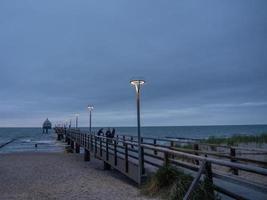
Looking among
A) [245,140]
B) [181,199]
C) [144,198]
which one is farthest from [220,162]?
[245,140]

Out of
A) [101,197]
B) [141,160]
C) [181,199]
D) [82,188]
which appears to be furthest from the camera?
[82,188]

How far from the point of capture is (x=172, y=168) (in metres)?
8.80

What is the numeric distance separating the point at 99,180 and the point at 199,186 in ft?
22.4

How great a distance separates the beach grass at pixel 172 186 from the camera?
668 cm

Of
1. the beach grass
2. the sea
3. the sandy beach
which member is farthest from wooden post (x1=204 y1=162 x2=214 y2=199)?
the sea

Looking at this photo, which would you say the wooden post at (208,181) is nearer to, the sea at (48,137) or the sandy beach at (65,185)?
the sandy beach at (65,185)

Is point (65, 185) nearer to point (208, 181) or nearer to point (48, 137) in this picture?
point (208, 181)

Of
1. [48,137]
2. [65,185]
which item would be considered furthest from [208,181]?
[48,137]

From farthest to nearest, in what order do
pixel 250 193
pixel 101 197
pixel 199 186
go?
1. pixel 101 197
2. pixel 199 186
3. pixel 250 193

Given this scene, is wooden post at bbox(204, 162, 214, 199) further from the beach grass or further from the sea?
the sea

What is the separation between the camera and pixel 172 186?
8.24 m

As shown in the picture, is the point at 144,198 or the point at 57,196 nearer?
the point at 144,198

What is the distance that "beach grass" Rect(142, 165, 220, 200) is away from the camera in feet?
21.9

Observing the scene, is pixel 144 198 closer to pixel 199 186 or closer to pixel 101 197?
pixel 101 197
